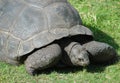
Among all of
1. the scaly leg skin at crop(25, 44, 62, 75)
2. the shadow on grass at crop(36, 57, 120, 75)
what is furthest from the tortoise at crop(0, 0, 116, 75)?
the shadow on grass at crop(36, 57, 120, 75)

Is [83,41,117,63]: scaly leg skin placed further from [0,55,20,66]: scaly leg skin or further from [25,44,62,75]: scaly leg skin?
[0,55,20,66]: scaly leg skin

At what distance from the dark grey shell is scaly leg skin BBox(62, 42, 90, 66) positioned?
0.65ft

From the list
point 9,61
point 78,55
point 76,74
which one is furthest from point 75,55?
point 9,61

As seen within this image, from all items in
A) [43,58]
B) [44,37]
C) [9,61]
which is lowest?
[9,61]

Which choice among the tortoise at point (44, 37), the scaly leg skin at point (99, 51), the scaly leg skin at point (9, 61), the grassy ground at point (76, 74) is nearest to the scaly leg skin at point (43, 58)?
the tortoise at point (44, 37)

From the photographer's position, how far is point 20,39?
5.55 metres

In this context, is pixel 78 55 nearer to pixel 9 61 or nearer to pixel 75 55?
pixel 75 55

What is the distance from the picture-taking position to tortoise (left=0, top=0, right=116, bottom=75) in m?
5.44

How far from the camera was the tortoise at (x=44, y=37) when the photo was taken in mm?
5438

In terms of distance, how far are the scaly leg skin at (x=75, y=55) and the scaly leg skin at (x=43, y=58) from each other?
0.21 meters

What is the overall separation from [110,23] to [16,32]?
8.20ft

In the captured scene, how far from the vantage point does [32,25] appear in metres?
5.59

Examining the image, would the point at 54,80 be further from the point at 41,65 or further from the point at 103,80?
the point at 103,80

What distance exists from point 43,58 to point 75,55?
485 millimetres
